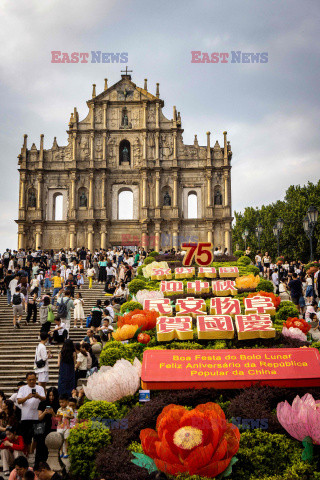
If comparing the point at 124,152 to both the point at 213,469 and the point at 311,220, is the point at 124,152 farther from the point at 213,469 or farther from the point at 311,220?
the point at 213,469

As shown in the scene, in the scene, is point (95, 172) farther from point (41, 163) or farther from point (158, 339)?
point (158, 339)

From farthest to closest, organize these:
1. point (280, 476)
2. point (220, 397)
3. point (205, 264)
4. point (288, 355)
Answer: point (205, 264), point (288, 355), point (220, 397), point (280, 476)

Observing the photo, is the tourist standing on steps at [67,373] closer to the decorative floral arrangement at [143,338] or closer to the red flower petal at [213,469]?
the decorative floral arrangement at [143,338]

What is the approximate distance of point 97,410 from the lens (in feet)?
25.0

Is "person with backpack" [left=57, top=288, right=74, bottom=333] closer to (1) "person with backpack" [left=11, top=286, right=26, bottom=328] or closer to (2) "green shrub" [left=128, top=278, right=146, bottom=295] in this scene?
(1) "person with backpack" [left=11, top=286, right=26, bottom=328]

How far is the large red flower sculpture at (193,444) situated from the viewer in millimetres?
5348

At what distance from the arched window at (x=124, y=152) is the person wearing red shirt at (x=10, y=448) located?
36.0 meters

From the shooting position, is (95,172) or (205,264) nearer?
(205,264)

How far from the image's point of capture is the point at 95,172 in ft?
140

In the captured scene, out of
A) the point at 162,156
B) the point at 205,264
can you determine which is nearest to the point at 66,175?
the point at 162,156

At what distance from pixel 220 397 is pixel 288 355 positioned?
1517mm

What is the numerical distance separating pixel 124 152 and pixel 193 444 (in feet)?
129

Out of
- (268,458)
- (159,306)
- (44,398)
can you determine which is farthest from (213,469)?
(159,306)

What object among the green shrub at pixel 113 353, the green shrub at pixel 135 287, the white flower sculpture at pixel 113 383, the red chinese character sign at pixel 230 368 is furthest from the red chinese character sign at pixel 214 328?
the green shrub at pixel 135 287
